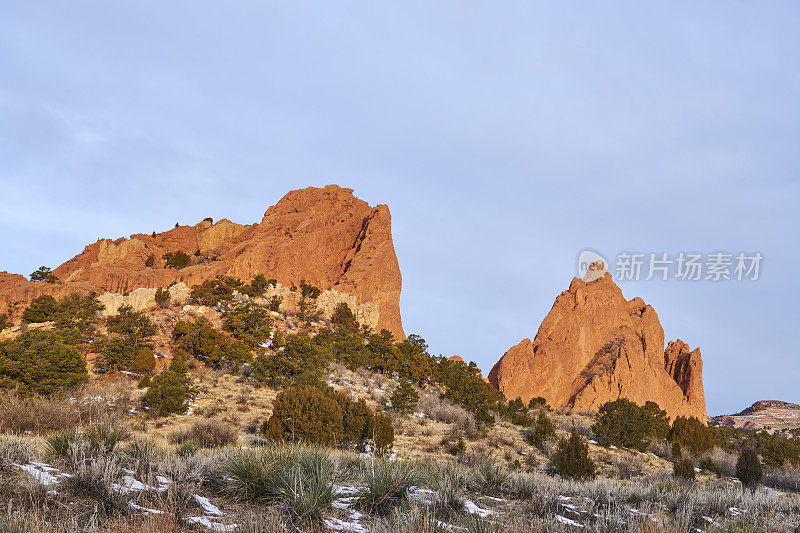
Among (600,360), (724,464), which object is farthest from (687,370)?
(724,464)

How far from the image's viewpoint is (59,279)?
59.8 meters

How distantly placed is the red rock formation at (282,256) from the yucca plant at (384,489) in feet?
154

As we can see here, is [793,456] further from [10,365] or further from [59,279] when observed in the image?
[59,279]

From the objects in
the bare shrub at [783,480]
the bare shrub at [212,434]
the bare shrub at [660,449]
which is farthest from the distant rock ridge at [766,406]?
the bare shrub at [212,434]

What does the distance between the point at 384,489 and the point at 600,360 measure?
65.8 m

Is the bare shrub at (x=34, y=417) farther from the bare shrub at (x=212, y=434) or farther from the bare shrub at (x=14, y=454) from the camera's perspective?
the bare shrub at (x=14, y=454)

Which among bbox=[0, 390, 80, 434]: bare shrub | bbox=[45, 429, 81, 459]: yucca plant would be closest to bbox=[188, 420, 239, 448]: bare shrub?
bbox=[0, 390, 80, 434]: bare shrub

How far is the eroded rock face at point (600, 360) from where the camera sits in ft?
200

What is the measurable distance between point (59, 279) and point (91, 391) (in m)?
48.7

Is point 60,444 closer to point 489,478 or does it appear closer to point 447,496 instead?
point 447,496

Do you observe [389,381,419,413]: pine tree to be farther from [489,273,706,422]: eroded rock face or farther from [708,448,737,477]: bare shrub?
[489,273,706,422]: eroded rock face

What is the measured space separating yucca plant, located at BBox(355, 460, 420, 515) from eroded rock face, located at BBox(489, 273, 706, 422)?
55.3 metres

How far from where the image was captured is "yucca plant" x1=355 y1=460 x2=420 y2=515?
6453mm

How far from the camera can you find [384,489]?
6.60 m
